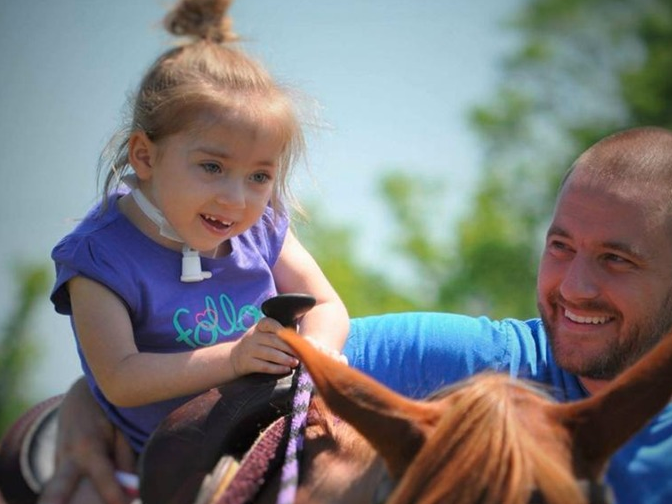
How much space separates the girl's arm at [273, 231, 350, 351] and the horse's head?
0.83 m

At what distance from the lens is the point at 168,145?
8.51 feet

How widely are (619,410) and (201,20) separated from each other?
62.4 inches

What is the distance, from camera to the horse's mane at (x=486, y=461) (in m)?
1.67

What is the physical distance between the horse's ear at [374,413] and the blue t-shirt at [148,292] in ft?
2.59

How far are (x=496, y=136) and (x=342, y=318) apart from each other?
1824 cm

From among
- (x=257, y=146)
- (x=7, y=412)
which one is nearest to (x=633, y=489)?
(x=257, y=146)

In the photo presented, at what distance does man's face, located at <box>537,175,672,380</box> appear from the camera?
294 cm

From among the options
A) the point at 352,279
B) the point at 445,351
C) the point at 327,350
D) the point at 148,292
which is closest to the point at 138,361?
the point at 148,292

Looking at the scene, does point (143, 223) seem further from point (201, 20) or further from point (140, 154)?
point (201, 20)

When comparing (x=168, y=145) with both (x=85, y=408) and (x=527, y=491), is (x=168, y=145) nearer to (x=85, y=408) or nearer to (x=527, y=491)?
(x=85, y=408)

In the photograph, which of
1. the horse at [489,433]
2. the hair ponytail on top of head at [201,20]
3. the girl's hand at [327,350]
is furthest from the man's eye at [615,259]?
the hair ponytail on top of head at [201,20]

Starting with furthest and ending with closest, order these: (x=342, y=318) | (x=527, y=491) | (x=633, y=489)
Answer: (x=342, y=318), (x=633, y=489), (x=527, y=491)

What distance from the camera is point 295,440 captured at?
7.03 ft

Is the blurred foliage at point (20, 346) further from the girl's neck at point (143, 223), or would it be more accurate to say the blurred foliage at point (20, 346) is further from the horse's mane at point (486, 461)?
the horse's mane at point (486, 461)
